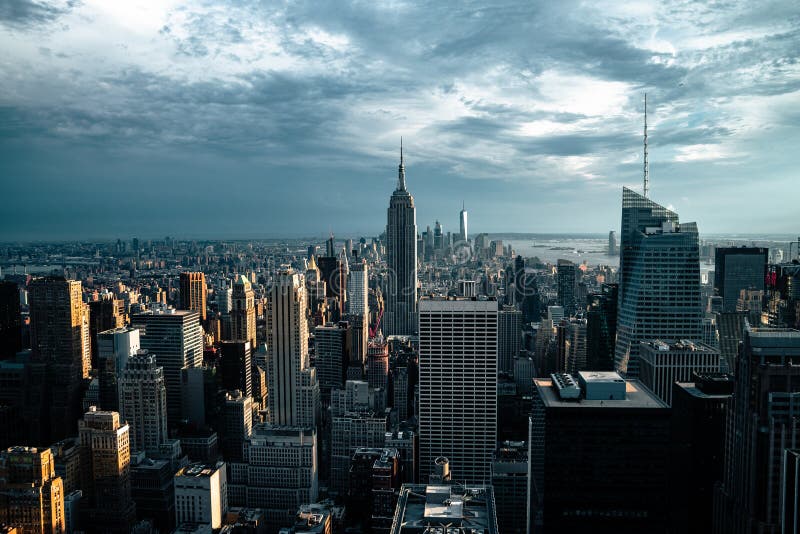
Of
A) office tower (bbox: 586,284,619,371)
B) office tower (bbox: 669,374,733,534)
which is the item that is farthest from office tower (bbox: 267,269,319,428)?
office tower (bbox: 669,374,733,534)

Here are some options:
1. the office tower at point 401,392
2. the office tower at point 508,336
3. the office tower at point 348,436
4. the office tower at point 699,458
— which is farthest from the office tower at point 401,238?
the office tower at point 699,458

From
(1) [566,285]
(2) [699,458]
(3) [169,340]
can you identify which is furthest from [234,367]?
(1) [566,285]

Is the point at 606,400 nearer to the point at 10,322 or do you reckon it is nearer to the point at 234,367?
the point at 234,367

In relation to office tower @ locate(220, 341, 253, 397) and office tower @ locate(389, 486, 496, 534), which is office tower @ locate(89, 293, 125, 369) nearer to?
office tower @ locate(220, 341, 253, 397)

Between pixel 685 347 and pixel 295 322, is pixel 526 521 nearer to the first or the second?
pixel 685 347

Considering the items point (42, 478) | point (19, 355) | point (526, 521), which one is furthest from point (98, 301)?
point (526, 521)
